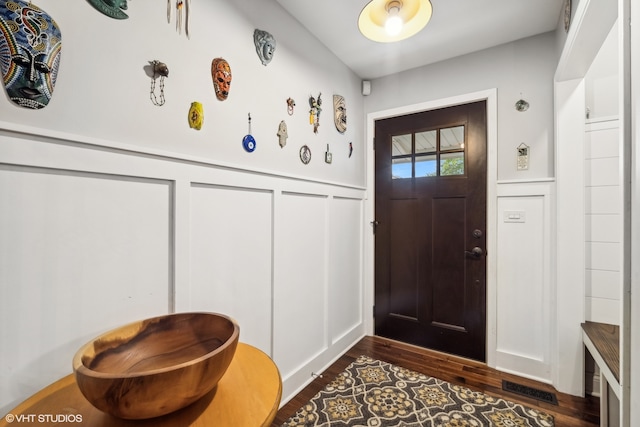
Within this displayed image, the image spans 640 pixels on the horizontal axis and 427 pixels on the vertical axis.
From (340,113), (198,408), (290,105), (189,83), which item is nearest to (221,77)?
(189,83)

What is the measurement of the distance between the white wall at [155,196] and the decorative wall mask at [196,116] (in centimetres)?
4

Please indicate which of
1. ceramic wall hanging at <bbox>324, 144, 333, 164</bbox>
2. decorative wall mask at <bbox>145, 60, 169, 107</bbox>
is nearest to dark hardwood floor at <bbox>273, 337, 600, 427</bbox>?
ceramic wall hanging at <bbox>324, 144, 333, 164</bbox>

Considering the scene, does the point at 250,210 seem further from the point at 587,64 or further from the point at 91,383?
the point at 587,64

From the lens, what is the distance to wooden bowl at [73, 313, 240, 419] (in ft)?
1.83

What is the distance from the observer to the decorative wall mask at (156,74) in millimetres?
1087

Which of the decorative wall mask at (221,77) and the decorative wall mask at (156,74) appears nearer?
the decorative wall mask at (156,74)

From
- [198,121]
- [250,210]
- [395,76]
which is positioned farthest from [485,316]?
[198,121]

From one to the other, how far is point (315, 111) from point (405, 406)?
2.04m

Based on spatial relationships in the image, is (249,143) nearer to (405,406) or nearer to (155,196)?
(155,196)

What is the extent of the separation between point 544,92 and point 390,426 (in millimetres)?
2449

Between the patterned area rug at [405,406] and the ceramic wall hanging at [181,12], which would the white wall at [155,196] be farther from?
the patterned area rug at [405,406]

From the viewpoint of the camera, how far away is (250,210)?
1.53 m

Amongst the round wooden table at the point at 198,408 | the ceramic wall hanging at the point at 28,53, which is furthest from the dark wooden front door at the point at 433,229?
the ceramic wall hanging at the point at 28,53

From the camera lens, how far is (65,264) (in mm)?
877
